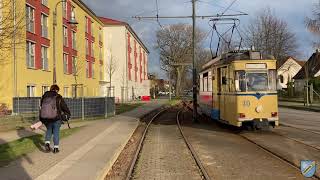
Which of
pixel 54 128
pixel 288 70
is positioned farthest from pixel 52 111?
pixel 288 70

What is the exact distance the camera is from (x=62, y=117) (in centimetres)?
1295

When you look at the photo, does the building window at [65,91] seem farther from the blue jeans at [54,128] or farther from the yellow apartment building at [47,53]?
the blue jeans at [54,128]

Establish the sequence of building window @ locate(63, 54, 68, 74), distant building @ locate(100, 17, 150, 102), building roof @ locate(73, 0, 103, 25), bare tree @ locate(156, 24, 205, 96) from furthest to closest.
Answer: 1. bare tree @ locate(156, 24, 205, 96)
2. distant building @ locate(100, 17, 150, 102)
3. building roof @ locate(73, 0, 103, 25)
4. building window @ locate(63, 54, 68, 74)

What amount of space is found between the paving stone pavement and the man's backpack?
248cm

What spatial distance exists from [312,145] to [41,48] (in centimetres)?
2865

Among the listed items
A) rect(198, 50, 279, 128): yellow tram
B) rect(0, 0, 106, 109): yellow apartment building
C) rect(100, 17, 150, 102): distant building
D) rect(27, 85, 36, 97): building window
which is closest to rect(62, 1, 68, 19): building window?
rect(0, 0, 106, 109): yellow apartment building

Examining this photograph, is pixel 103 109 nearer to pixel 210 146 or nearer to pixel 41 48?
pixel 41 48

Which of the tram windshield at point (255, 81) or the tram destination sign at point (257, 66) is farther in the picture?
the tram destination sign at point (257, 66)

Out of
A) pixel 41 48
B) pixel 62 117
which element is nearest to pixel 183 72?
pixel 41 48

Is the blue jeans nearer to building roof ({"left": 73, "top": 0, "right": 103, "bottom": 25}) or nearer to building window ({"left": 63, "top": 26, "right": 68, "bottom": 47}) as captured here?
building window ({"left": 63, "top": 26, "right": 68, "bottom": 47})

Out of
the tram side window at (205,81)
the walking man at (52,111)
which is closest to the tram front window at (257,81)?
the tram side window at (205,81)

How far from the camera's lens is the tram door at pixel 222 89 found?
19.6 m

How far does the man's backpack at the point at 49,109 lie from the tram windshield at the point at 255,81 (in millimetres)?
8069

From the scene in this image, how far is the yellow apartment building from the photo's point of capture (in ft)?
109
